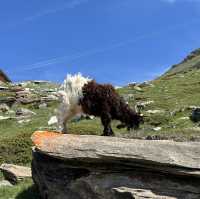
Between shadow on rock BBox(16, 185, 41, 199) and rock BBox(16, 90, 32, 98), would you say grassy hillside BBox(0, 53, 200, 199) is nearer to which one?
shadow on rock BBox(16, 185, 41, 199)

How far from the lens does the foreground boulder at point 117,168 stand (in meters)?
13.6

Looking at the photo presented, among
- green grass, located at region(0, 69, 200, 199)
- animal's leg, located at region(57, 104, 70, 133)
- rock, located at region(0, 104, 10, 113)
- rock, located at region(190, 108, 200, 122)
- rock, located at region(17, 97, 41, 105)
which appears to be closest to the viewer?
green grass, located at region(0, 69, 200, 199)

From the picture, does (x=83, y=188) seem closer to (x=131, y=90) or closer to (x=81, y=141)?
(x=81, y=141)

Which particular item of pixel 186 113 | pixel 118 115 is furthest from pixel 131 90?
pixel 118 115

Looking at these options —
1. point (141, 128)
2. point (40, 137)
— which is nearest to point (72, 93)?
point (40, 137)

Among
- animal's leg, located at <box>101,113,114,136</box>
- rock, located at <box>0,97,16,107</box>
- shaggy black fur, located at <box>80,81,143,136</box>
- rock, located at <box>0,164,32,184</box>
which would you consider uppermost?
rock, located at <box>0,97,16,107</box>

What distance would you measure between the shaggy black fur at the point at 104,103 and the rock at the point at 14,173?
2.70 meters

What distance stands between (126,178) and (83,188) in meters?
1.19

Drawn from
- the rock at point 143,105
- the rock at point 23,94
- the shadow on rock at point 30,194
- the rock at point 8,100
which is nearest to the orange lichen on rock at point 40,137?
the shadow on rock at point 30,194

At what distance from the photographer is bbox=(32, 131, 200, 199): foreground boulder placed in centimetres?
1364

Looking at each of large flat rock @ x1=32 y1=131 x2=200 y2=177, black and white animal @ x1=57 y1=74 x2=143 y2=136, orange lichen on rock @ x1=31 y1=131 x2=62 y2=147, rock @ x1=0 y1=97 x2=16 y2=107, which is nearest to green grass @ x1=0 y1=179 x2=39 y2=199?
orange lichen on rock @ x1=31 y1=131 x2=62 y2=147

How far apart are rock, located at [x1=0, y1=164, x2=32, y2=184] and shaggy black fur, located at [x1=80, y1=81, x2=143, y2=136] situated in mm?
A: 2695

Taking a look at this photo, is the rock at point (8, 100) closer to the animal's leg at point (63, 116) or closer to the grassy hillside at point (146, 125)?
the grassy hillside at point (146, 125)

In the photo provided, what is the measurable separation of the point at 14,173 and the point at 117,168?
5136 millimetres
